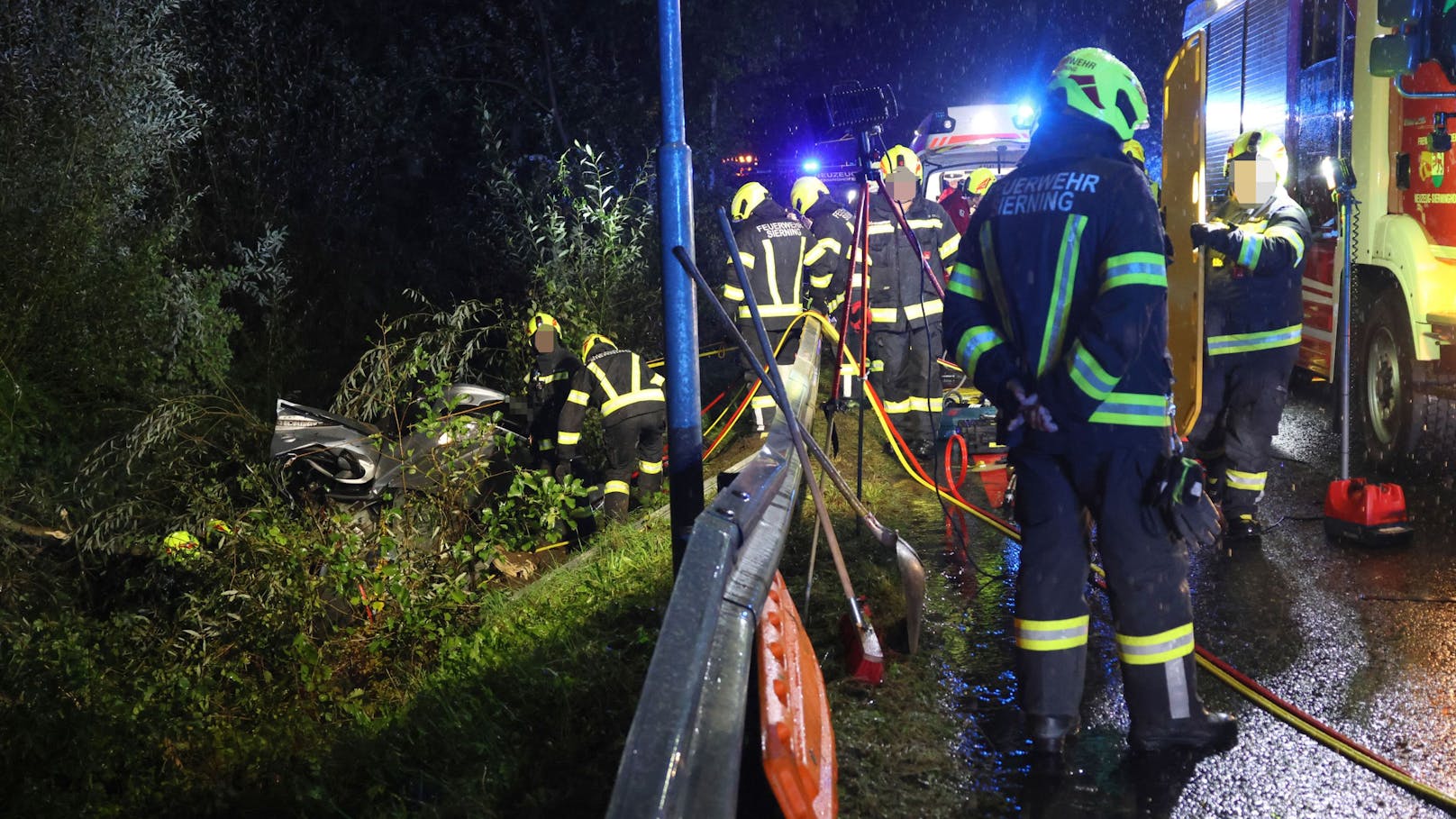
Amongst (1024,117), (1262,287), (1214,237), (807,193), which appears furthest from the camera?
(1024,117)

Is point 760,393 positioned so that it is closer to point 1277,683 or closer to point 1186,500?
point 1277,683

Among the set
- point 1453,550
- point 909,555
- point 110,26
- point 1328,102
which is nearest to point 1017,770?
point 909,555

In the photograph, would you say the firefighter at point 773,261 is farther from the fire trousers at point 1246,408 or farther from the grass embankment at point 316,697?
the fire trousers at point 1246,408

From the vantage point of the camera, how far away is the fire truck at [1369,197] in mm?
6105

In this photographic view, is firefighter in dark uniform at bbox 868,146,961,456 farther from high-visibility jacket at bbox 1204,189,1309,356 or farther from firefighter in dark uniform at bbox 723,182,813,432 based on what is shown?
high-visibility jacket at bbox 1204,189,1309,356

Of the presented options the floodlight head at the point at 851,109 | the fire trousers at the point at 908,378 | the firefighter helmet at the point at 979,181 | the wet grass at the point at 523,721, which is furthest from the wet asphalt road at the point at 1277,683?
the firefighter helmet at the point at 979,181

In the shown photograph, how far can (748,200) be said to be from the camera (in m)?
9.52

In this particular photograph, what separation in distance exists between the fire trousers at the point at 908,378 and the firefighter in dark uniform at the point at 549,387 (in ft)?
7.40

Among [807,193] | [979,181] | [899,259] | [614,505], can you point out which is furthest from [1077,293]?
[979,181]

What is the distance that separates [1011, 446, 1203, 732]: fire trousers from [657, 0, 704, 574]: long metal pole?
1.11m

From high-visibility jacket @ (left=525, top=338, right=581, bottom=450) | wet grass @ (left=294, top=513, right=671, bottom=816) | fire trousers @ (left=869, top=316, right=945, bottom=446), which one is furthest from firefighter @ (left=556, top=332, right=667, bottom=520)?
wet grass @ (left=294, top=513, right=671, bottom=816)

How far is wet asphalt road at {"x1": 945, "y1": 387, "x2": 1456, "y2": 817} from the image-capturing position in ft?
10.8

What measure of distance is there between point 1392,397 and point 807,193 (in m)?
4.81

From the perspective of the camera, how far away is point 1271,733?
365cm
